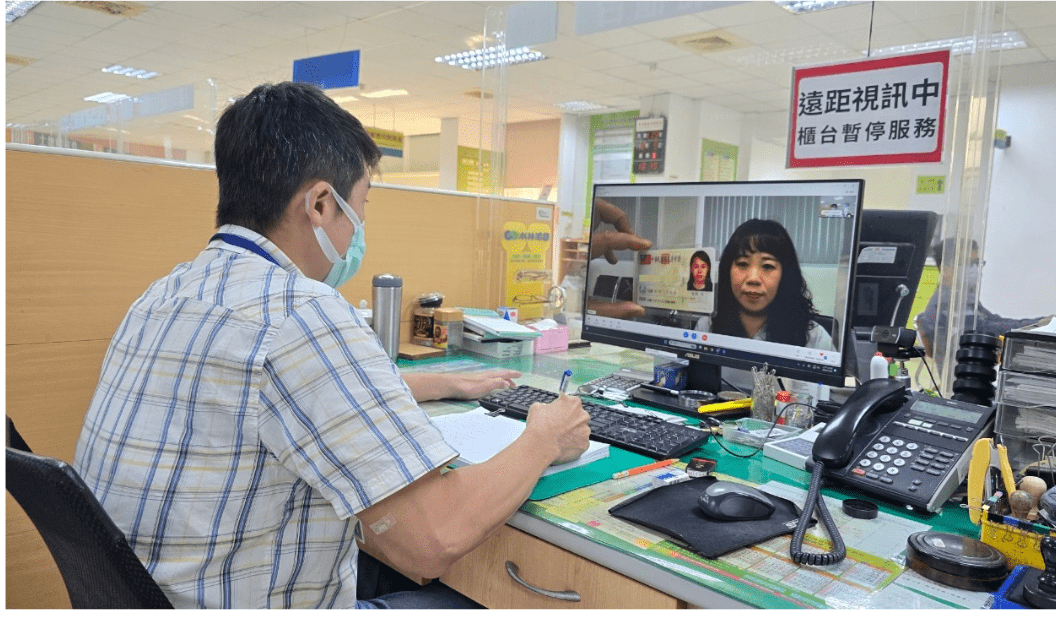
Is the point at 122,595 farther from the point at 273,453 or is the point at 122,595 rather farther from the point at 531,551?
the point at 531,551

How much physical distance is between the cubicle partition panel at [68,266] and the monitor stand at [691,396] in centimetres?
116

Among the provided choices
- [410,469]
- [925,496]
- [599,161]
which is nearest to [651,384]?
[925,496]

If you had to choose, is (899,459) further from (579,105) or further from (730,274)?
Result: (579,105)

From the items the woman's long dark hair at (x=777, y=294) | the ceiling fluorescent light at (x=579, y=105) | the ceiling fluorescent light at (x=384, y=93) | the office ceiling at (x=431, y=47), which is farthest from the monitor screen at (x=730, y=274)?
the ceiling fluorescent light at (x=384, y=93)

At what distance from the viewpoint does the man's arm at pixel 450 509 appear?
0.80 meters

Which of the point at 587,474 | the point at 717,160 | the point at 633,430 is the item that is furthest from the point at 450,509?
the point at 717,160

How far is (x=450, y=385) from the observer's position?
1.54 metres

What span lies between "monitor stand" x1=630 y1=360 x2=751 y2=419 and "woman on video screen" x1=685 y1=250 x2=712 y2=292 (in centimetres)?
20

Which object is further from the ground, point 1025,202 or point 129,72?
point 129,72

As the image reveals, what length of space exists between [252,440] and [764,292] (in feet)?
3.37

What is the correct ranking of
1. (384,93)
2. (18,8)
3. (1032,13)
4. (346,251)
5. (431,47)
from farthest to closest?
1. (384,93)
2. (431,47)
3. (18,8)
4. (1032,13)
5. (346,251)

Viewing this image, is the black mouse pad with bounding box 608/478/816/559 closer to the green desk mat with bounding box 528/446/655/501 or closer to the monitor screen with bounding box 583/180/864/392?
the green desk mat with bounding box 528/446/655/501

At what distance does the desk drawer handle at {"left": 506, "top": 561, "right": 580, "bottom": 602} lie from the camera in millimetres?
935

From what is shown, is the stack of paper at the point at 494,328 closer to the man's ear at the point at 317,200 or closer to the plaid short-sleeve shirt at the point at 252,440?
the man's ear at the point at 317,200
